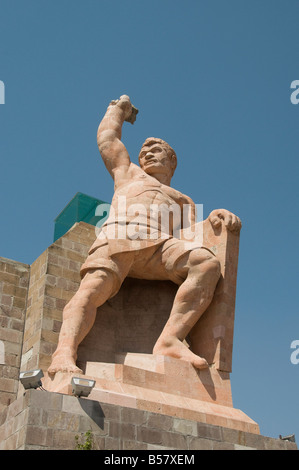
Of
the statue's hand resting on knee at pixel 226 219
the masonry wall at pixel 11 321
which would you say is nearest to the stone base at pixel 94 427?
the masonry wall at pixel 11 321

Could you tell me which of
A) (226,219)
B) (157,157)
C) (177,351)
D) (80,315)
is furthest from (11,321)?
(226,219)

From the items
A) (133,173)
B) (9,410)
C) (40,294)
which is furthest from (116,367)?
(133,173)

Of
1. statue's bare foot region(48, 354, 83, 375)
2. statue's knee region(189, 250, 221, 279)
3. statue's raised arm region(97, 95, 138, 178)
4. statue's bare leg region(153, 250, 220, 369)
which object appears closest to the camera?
statue's bare foot region(48, 354, 83, 375)

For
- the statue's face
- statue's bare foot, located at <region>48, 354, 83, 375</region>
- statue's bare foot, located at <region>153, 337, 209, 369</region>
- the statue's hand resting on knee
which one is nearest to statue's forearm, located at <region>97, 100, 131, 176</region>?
the statue's face

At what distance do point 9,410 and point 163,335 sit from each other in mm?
2897

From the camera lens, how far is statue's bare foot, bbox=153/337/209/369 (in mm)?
10992

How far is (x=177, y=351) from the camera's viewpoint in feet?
36.3

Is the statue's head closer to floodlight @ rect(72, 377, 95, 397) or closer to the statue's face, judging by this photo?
the statue's face

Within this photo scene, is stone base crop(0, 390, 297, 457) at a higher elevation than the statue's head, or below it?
below

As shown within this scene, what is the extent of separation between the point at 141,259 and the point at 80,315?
1.56 metres

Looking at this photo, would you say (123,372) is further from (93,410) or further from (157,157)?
(157,157)

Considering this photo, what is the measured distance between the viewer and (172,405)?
1012 centimetres

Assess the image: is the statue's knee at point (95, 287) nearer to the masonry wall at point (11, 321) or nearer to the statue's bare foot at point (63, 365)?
the statue's bare foot at point (63, 365)
